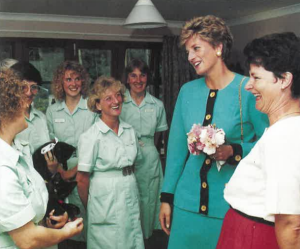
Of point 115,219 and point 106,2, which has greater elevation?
point 106,2

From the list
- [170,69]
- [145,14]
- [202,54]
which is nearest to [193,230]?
[202,54]

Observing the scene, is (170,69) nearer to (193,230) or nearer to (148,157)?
(148,157)

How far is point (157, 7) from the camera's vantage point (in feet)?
11.5

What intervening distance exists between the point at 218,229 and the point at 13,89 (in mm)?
831

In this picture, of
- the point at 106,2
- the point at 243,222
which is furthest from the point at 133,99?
the point at 243,222

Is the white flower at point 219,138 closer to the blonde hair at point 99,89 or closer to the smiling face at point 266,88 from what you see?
the smiling face at point 266,88

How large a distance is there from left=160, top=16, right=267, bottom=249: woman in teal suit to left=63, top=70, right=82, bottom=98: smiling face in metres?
1.17

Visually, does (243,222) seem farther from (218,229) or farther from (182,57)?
(182,57)

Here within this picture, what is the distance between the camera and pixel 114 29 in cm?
448

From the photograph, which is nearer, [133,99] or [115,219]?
[115,219]

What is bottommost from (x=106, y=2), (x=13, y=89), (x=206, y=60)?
Result: (x=13, y=89)

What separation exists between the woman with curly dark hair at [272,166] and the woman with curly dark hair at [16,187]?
1.71 feet

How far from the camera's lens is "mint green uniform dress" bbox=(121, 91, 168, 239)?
2693 millimetres

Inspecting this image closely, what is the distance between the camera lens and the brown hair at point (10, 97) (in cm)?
102
